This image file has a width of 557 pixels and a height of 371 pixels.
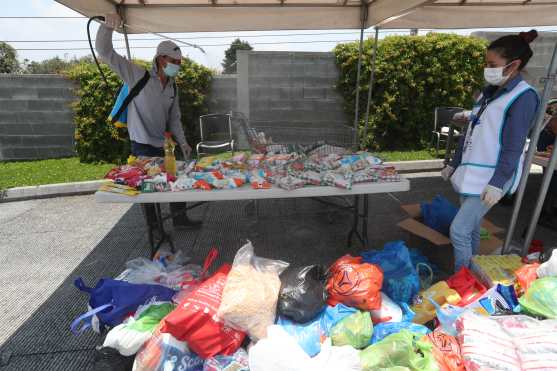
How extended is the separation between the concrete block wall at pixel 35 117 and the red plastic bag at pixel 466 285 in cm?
659

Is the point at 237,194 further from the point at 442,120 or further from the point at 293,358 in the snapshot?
Answer: the point at 442,120

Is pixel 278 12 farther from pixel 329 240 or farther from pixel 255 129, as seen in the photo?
pixel 329 240

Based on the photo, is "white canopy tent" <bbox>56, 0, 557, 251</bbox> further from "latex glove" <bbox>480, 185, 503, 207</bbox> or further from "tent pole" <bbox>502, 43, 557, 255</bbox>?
"latex glove" <bbox>480, 185, 503, 207</bbox>

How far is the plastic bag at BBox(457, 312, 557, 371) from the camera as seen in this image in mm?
1393

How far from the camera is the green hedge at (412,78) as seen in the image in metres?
6.12

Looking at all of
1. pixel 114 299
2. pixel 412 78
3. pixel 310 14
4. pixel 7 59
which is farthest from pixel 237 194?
pixel 7 59

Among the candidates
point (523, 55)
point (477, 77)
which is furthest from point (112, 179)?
point (477, 77)

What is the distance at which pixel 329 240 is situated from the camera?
133 inches

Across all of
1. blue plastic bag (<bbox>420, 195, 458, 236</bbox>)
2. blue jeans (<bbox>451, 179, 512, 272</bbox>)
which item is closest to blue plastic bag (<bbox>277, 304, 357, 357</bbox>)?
blue jeans (<bbox>451, 179, 512, 272</bbox>)

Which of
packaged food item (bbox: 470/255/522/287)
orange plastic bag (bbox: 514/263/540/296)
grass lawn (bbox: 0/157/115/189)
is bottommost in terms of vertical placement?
grass lawn (bbox: 0/157/115/189)

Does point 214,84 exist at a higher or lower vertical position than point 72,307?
higher

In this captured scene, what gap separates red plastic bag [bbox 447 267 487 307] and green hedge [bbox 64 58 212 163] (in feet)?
17.1

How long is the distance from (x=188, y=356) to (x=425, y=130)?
249 inches

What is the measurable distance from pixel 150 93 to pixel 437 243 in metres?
2.77
